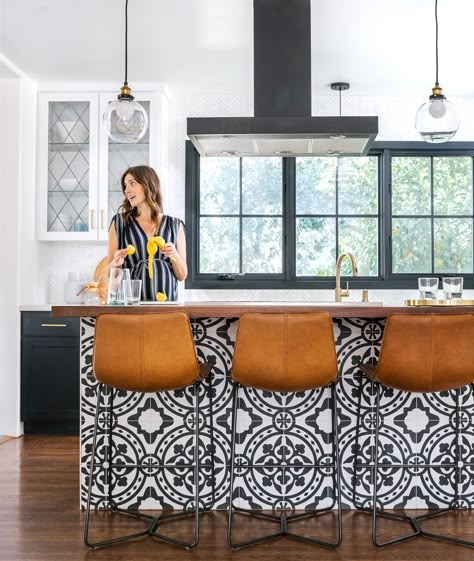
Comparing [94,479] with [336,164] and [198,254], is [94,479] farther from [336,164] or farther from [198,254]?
[336,164]

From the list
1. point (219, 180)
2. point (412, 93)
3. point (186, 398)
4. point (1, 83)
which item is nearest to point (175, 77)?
point (219, 180)

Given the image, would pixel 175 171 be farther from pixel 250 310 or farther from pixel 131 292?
pixel 250 310

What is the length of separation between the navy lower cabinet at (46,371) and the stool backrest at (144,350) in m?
2.09

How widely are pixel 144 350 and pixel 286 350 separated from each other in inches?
21.6

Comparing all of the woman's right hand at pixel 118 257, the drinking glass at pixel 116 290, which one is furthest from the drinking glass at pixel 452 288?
the woman's right hand at pixel 118 257

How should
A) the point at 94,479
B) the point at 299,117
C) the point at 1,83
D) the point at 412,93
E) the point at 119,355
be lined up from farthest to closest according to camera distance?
the point at 412,93
the point at 1,83
the point at 299,117
the point at 94,479
the point at 119,355

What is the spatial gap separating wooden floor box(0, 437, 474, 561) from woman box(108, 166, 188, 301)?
118cm

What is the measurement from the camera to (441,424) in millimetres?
2834

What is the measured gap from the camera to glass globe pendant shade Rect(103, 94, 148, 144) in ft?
9.57

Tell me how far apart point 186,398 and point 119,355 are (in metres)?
0.55

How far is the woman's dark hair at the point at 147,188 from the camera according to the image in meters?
3.43

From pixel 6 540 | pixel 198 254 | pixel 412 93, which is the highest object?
pixel 412 93

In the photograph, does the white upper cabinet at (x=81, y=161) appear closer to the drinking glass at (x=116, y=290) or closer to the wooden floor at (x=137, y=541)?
the drinking glass at (x=116, y=290)

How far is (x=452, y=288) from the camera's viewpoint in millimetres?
2959
